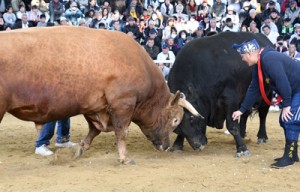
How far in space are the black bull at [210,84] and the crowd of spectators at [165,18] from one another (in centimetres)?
610

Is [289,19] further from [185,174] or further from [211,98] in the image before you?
[185,174]

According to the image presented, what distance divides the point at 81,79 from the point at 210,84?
2044 millimetres

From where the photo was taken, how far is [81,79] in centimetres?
664

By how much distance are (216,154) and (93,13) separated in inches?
384

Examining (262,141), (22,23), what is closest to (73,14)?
(22,23)

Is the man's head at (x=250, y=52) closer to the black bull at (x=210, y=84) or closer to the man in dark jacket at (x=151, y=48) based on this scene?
the black bull at (x=210, y=84)

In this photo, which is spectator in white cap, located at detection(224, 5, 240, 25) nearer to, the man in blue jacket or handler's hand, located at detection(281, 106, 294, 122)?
the man in blue jacket

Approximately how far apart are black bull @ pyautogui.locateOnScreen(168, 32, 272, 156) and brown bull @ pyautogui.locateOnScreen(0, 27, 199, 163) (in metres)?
0.45

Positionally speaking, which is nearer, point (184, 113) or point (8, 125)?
point (184, 113)

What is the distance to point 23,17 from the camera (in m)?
15.6

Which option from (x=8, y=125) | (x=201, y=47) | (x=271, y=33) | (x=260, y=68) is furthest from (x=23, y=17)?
(x=260, y=68)

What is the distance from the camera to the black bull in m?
7.88

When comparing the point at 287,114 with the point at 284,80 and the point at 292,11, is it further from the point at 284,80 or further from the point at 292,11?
the point at 292,11

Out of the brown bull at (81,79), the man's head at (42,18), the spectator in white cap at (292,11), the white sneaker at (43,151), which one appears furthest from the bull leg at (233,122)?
the spectator in white cap at (292,11)
